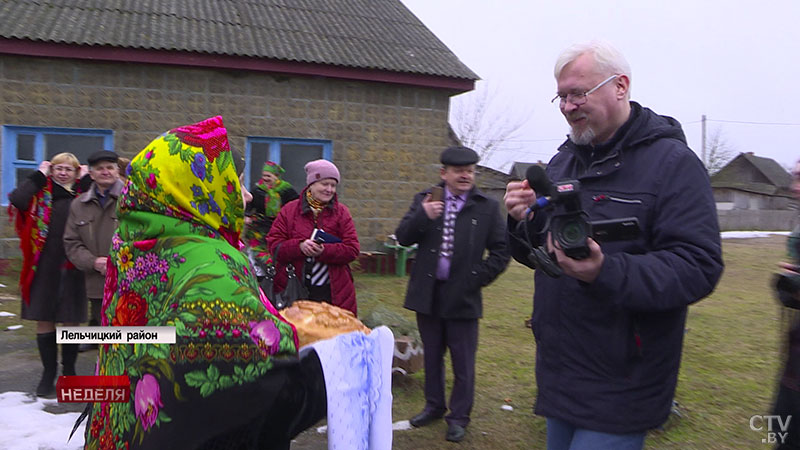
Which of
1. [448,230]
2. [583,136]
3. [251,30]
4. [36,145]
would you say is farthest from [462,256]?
[251,30]

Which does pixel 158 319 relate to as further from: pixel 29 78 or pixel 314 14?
pixel 314 14

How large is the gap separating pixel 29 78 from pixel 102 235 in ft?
17.0

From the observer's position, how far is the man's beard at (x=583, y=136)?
2189mm

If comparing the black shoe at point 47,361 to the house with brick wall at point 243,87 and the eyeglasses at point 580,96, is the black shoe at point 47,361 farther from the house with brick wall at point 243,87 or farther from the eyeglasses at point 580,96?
the house with brick wall at point 243,87

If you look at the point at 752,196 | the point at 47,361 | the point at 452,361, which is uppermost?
the point at 752,196

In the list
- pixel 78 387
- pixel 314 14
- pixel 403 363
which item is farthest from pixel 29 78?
pixel 78 387

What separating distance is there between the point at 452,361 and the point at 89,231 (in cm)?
300

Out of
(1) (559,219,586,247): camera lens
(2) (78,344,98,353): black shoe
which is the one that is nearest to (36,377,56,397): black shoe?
(2) (78,344,98,353): black shoe

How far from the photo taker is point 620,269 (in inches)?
73.9

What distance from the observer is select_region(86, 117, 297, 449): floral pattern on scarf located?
174 cm

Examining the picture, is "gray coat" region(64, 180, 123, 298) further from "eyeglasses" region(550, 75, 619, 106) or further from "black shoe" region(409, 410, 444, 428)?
"eyeglasses" region(550, 75, 619, 106)

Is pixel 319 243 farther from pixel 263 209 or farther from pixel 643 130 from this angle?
pixel 643 130

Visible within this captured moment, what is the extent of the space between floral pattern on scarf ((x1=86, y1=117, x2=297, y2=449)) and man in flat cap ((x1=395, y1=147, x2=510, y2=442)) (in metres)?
2.58

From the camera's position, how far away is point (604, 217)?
2090 mm
